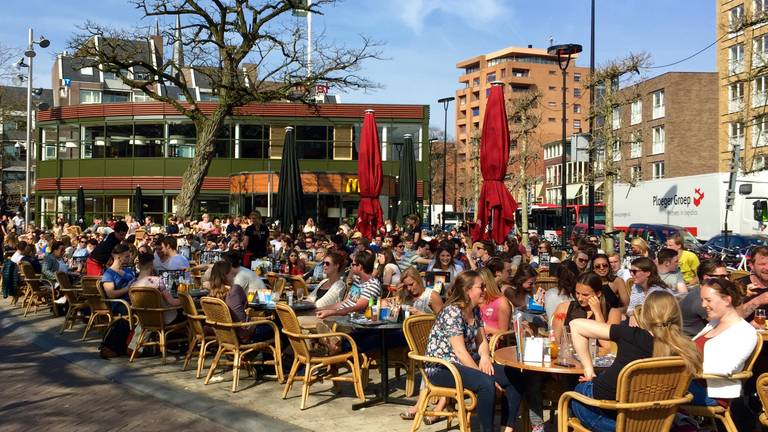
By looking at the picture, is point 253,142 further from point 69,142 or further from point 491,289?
point 491,289

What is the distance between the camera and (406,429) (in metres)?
6.61

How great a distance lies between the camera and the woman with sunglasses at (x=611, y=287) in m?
7.49

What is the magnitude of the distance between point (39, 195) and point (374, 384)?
121 ft

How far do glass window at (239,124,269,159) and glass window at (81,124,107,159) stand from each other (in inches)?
283

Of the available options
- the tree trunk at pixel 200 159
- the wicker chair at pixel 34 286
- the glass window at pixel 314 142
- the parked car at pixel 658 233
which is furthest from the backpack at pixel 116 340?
the glass window at pixel 314 142

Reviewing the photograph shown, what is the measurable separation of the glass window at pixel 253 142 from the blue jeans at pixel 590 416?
3338 centimetres

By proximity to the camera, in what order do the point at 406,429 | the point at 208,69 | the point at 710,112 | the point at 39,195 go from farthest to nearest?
1. the point at 710,112
2. the point at 39,195
3. the point at 208,69
4. the point at 406,429

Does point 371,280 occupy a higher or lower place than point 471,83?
lower

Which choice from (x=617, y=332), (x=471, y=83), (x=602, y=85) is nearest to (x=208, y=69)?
(x=602, y=85)

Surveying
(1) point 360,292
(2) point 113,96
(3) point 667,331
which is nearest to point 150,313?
(1) point 360,292

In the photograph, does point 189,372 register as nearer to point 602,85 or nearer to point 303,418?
point 303,418

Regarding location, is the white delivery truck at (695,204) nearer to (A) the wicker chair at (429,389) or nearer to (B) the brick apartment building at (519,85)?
(A) the wicker chair at (429,389)

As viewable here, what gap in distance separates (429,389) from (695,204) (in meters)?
24.2

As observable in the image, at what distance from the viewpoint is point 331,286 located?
30.7 feet
